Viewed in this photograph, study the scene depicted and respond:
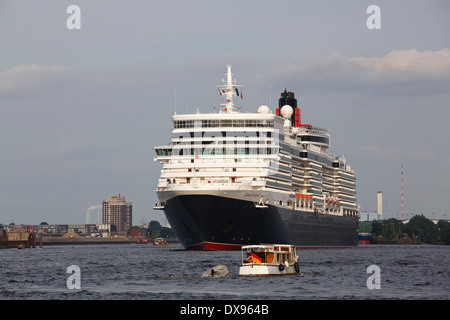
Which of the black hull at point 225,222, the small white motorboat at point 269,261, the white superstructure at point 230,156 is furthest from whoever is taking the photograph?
the white superstructure at point 230,156

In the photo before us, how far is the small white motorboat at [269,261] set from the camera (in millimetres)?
63156

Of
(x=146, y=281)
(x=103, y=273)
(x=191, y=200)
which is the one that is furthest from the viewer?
(x=191, y=200)

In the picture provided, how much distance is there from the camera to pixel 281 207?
110 metres

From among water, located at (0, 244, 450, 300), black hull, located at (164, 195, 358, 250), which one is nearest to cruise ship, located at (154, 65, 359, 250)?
black hull, located at (164, 195, 358, 250)

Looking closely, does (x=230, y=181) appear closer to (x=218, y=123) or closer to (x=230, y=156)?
(x=230, y=156)

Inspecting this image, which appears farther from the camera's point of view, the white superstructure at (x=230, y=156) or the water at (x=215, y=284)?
the white superstructure at (x=230, y=156)

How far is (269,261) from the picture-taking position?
6500 cm

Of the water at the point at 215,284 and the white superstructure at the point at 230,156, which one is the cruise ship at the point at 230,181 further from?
the water at the point at 215,284

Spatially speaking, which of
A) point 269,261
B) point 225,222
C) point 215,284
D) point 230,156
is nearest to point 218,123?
point 230,156

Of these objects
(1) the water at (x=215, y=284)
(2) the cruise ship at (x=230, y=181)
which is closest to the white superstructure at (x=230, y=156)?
(2) the cruise ship at (x=230, y=181)
